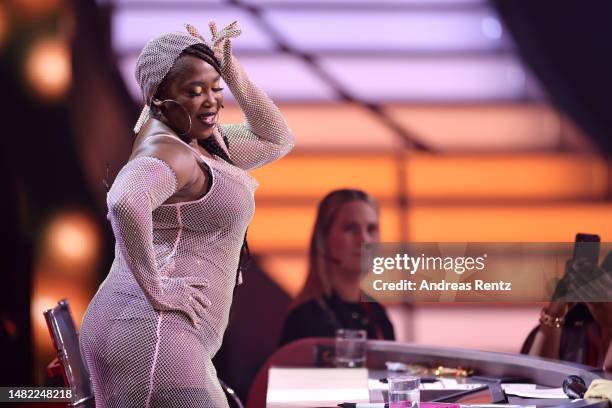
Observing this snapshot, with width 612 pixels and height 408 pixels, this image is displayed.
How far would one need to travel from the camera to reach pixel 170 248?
237 cm

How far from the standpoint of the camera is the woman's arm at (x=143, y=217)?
218 cm

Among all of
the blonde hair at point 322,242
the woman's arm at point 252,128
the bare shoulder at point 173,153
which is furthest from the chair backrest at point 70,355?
the blonde hair at point 322,242

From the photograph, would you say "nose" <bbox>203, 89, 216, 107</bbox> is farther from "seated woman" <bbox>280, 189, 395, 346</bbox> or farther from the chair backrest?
"seated woman" <bbox>280, 189, 395, 346</bbox>

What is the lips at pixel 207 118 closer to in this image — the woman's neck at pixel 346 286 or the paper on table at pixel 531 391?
the paper on table at pixel 531 391

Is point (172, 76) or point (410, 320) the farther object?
point (410, 320)

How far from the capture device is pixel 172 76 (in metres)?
2.46

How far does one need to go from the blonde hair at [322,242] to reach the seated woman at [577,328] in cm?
112

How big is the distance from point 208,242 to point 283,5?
7.38ft

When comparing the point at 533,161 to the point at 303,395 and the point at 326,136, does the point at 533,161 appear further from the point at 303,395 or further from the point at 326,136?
the point at 303,395

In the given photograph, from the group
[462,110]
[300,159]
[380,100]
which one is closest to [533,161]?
[462,110]

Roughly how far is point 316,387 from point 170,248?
0.86 meters

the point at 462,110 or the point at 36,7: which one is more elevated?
the point at 36,7

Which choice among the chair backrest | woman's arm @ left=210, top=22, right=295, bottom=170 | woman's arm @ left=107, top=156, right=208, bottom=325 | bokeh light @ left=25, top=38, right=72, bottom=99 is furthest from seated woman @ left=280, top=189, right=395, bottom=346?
woman's arm @ left=107, top=156, right=208, bottom=325

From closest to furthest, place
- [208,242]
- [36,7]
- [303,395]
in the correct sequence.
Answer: [208,242], [303,395], [36,7]
